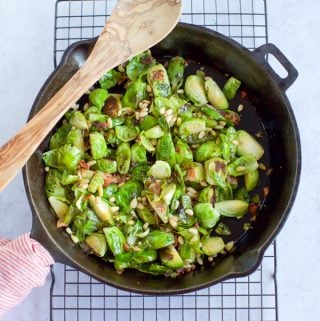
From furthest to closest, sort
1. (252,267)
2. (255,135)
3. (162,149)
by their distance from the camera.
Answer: (255,135) → (162,149) → (252,267)

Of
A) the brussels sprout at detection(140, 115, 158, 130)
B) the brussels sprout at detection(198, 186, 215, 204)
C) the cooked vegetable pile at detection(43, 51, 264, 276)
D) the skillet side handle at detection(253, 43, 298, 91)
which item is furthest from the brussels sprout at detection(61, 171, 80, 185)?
the skillet side handle at detection(253, 43, 298, 91)

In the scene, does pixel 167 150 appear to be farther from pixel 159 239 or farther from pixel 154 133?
pixel 159 239

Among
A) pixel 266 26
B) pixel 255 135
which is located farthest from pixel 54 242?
pixel 266 26

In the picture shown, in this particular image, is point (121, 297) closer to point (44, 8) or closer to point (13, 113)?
point (13, 113)

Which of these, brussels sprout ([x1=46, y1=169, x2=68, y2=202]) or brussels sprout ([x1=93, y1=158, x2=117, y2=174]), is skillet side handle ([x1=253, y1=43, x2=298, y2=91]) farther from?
brussels sprout ([x1=46, y1=169, x2=68, y2=202])

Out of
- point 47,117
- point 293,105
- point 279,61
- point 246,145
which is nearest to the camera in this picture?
point 47,117

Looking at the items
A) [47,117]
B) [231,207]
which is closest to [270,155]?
[231,207]
